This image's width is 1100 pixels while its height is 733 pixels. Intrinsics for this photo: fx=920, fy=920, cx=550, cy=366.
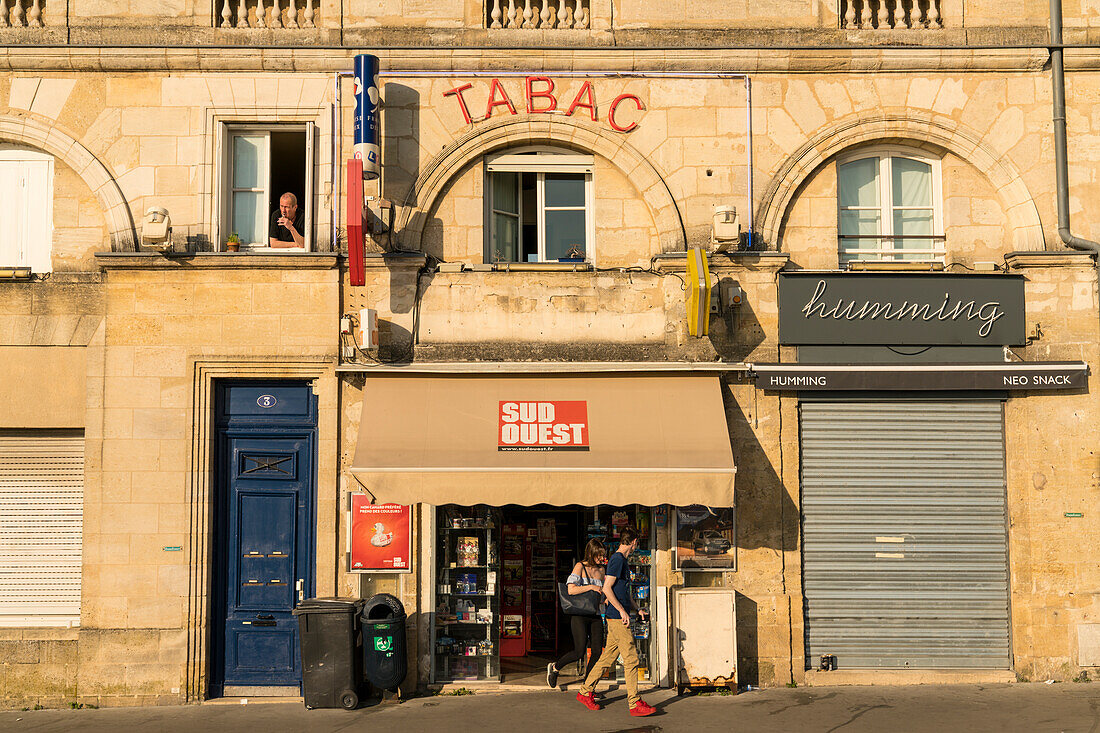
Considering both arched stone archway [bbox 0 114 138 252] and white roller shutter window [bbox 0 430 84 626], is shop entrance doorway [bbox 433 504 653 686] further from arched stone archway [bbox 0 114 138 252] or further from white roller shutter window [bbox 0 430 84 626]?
arched stone archway [bbox 0 114 138 252]

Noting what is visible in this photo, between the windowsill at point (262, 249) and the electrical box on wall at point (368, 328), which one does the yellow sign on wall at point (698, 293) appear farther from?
the windowsill at point (262, 249)

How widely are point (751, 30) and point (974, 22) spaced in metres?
2.78

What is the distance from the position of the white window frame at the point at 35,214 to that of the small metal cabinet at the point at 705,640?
8.63m

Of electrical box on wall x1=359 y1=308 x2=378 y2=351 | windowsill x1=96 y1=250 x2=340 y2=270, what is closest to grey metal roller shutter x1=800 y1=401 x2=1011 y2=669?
electrical box on wall x1=359 y1=308 x2=378 y2=351

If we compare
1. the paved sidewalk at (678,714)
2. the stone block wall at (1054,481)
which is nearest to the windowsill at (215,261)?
the paved sidewalk at (678,714)

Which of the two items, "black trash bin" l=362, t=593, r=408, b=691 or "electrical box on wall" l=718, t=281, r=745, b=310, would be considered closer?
"black trash bin" l=362, t=593, r=408, b=691

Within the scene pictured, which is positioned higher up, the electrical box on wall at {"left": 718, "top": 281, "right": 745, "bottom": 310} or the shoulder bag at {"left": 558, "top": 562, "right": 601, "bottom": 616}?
the electrical box on wall at {"left": 718, "top": 281, "right": 745, "bottom": 310}

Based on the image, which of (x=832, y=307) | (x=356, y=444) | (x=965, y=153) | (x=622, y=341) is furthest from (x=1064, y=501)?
(x=356, y=444)

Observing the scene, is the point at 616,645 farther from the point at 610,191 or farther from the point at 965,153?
the point at 965,153

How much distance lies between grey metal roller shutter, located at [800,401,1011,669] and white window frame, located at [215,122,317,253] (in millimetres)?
6467

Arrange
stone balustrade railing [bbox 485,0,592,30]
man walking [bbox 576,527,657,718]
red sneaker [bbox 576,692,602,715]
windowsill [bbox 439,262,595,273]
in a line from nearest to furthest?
man walking [bbox 576,527,657,718] < red sneaker [bbox 576,692,602,715] < windowsill [bbox 439,262,595,273] < stone balustrade railing [bbox 485,0,592,30]

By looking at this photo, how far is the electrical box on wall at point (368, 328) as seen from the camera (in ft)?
34.7

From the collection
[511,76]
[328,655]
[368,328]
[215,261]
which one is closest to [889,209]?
[511,76]

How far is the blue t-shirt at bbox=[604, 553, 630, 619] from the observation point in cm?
984
